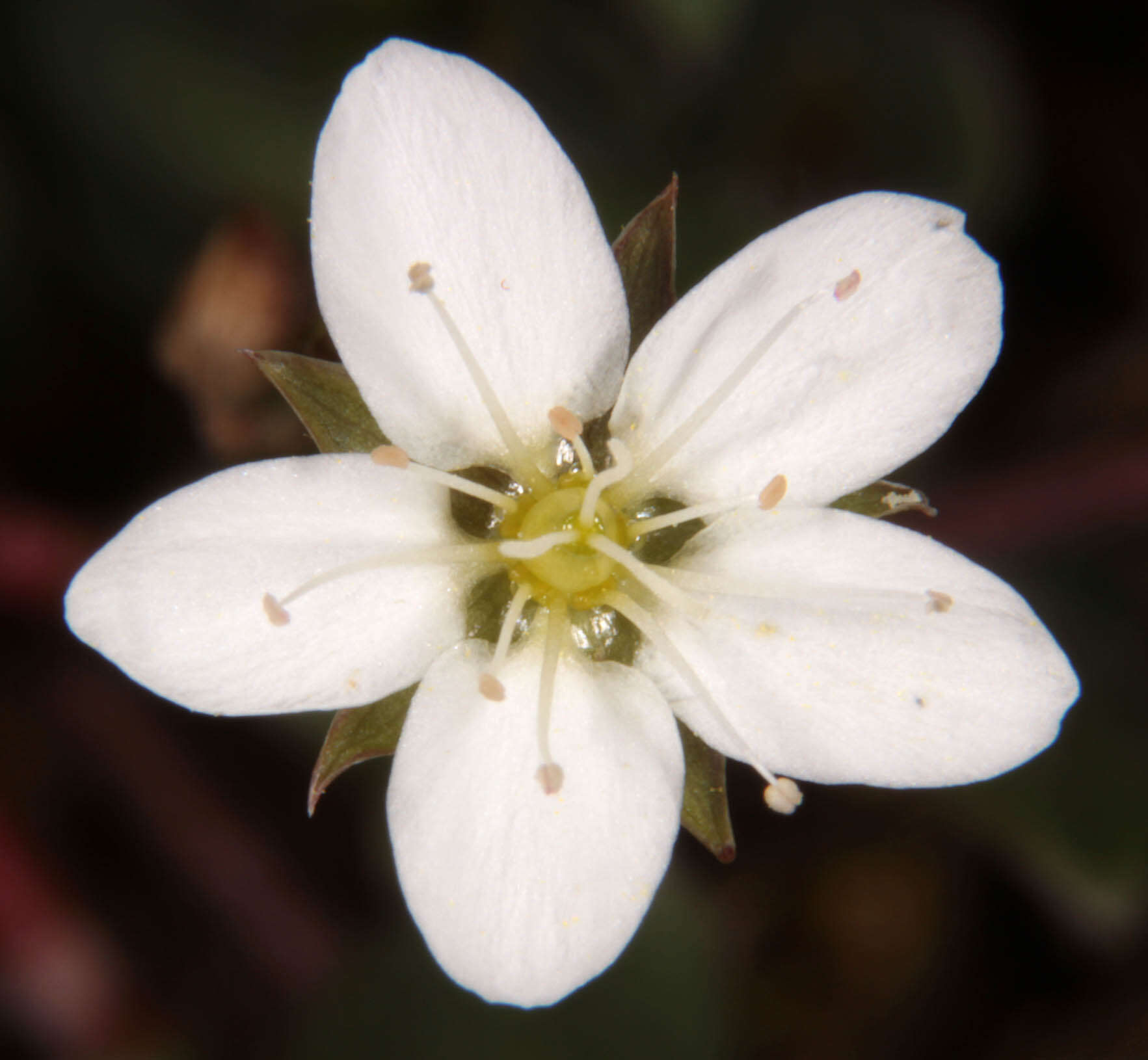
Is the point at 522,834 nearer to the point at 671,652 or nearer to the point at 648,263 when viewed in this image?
the point at 671,652

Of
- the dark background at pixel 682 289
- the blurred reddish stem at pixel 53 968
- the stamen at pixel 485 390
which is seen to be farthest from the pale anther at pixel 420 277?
the blurred reddish stem at pixel 53 968

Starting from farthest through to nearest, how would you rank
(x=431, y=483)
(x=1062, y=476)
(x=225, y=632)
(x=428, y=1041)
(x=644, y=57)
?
(x=644, y=57) → (x=1062, y=476) → (x=428, y=1041) → (x=431, y=483) → (x=225, y=632)

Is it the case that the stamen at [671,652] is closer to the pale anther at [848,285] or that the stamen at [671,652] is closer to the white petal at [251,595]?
the white petal at [251,595]

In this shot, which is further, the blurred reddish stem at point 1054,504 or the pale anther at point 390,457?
the blurred reddish stem at point 1054,504

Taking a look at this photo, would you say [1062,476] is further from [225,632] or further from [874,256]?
[225,632]

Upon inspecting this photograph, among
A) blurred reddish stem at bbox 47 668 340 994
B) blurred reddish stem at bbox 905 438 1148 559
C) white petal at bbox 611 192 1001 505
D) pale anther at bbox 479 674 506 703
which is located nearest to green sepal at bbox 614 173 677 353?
white petal at bbox 611 192 1001 505

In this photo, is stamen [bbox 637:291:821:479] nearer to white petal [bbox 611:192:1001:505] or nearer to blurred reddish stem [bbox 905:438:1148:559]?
white petal [bbox 611:192:1001:505]

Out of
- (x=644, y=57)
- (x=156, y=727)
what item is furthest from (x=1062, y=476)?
(x=156, y=727)
